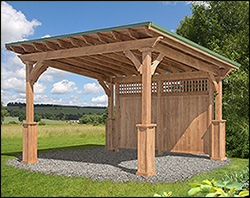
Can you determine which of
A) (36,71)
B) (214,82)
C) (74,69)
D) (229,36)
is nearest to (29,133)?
(36,71)

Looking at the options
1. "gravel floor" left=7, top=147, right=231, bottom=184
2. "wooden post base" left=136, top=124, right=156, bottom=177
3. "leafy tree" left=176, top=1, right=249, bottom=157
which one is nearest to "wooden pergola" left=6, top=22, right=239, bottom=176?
"wooden post base" left=136, top=124, right=156, bottom=177

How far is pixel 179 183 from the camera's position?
5449 mm

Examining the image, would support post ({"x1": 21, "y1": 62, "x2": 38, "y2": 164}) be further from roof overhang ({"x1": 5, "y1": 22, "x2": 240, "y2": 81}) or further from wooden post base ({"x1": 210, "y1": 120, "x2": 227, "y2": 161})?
wooden post base ({"x1": 210, "y1": 120, "x2": 227, "y2": 161})

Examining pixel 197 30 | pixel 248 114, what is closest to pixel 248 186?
pixel 248 114

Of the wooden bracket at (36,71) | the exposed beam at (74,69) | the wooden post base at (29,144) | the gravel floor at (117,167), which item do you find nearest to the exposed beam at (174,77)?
the exposed beam at (74,69)

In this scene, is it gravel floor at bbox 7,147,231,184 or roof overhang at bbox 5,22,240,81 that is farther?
roof overhang at bbox 5,22,240,81

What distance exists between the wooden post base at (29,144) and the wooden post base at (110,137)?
3005 millimetres

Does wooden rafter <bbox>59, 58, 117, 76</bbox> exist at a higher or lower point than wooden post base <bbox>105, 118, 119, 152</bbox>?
higher

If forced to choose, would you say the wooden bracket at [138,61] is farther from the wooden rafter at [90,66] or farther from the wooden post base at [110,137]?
the wooden post base at [110,137]

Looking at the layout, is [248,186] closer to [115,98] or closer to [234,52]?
[115,98]

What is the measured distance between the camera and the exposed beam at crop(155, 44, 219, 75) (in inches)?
252

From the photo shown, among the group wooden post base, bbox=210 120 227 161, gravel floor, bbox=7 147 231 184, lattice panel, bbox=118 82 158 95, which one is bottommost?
gravel floor, bbox=7 147 231 184

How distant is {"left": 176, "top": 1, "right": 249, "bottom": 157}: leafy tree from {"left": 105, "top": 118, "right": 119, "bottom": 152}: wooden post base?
12.4 ft

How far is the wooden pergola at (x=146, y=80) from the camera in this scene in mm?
5875
